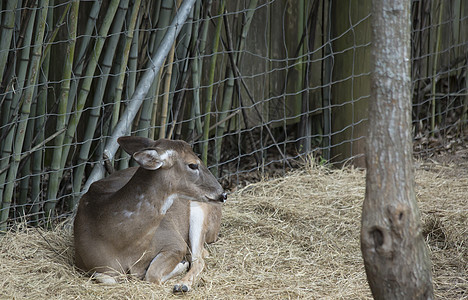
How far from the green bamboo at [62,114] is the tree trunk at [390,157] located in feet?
7.58

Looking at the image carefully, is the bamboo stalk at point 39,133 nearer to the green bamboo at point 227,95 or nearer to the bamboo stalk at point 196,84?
the bamboo stalk at point 196,84

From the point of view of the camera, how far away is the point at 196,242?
4.14m

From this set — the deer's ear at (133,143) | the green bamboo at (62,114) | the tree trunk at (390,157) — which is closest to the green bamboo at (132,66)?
the green bamboo at (62,114)

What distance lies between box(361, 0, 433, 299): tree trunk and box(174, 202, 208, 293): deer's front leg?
4.87ft

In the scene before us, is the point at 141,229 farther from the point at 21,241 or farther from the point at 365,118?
the point at 365,118

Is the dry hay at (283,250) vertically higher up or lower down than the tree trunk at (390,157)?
lower down

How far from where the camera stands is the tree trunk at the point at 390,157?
2387mm

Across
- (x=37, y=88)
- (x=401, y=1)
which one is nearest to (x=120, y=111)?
(x=37, y=88)

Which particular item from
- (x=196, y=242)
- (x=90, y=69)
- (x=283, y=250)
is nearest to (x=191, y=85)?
(x=90, y=69)

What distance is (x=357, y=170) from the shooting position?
544 centimetres

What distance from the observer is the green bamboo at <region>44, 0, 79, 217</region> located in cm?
425

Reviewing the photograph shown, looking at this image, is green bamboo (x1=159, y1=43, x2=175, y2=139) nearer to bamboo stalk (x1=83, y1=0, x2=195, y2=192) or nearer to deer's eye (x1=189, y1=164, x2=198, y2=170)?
bamboo stalk (x1=83, y1=0, x2=195, y2=192)

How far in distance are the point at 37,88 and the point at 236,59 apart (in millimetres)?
1547

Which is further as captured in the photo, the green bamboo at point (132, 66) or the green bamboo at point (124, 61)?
the green bamboo at point (132, 66)
